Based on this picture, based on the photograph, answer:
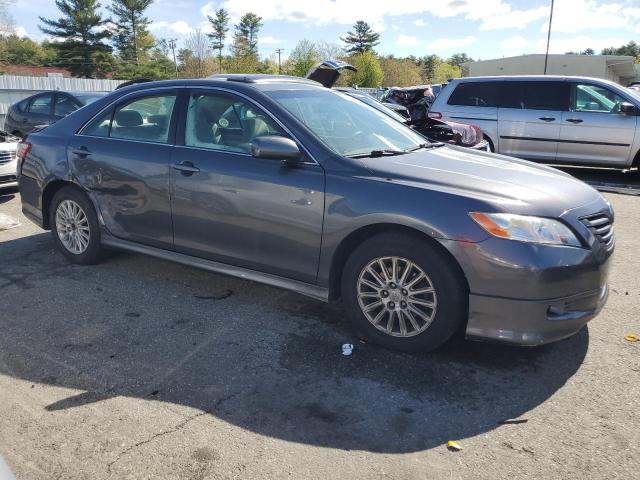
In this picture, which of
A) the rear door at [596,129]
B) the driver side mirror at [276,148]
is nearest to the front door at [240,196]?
the driver side mirror at [276,148]

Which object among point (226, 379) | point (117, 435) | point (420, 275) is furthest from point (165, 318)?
point (420, 275)

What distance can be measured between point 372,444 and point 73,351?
2.08 meters

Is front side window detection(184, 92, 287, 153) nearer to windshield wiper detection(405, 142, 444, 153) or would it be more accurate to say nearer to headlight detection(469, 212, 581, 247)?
windshield wiper detection(405, 142, 444, 153)

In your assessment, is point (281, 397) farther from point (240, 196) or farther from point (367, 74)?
point (367, 74)

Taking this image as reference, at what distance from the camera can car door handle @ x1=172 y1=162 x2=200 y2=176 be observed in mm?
4211

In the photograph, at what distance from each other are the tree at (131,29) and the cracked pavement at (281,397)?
63100 millimetres

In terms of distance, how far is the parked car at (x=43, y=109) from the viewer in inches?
457

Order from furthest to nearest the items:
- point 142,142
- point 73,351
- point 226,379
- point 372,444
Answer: point 142,142
point 73,351
point 226,379
point 372,444

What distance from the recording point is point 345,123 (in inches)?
167

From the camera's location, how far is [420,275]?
340 centimetres

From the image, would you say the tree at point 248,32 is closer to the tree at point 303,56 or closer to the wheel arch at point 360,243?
the tree at point 303,56

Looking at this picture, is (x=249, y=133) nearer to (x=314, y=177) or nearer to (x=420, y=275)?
(x=314, y=177)

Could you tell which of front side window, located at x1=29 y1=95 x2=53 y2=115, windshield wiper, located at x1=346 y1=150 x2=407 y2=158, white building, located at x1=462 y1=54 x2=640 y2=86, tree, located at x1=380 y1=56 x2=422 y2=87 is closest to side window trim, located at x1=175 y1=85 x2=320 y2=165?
windshield wiper, located at x1=346 y1=150 x2=407 y2=158

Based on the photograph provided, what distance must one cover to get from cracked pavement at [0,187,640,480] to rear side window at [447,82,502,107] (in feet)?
22.8
